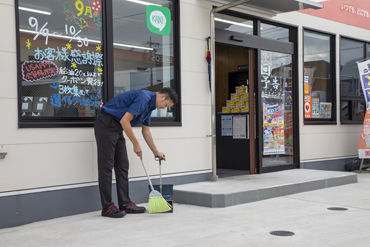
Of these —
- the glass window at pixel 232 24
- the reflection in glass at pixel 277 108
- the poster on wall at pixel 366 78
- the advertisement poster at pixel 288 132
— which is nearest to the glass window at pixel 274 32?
the reflection in glass at pixel 277 108

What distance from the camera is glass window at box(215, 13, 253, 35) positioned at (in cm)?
652

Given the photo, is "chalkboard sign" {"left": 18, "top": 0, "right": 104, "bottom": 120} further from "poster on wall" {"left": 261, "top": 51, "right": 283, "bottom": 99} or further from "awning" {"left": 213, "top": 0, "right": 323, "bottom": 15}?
"poster on wall" {"left": 261, "top": 51, "right": 283, "bottom": 99}

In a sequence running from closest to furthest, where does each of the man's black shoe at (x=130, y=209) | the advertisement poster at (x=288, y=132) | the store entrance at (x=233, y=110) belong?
the man's black shoe at (x=130, y=209), the store entrance at (x=233, y=110), the advertisement poster at (x=288, y=132)

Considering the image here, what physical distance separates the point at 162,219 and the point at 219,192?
945mm

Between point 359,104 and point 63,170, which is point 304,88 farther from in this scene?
point 63,170

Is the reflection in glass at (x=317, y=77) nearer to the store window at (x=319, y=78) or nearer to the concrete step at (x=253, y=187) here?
the store window at (x=319, y=78)

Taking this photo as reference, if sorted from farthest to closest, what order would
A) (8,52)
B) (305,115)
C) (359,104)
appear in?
(359,104) < (305,115) < (8,52)

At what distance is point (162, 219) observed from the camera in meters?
4.41

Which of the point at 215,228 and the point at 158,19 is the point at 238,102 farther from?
the point at 215,228

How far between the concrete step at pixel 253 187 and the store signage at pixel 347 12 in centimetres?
313

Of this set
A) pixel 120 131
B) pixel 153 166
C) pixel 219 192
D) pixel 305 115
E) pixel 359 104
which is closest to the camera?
pixel 120 131

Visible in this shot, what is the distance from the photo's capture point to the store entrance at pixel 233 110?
7.21 meters

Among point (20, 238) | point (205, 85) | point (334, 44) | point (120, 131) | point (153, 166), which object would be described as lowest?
point (20, 238)

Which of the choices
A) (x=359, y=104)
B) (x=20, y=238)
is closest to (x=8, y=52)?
(x=20, y=238)
